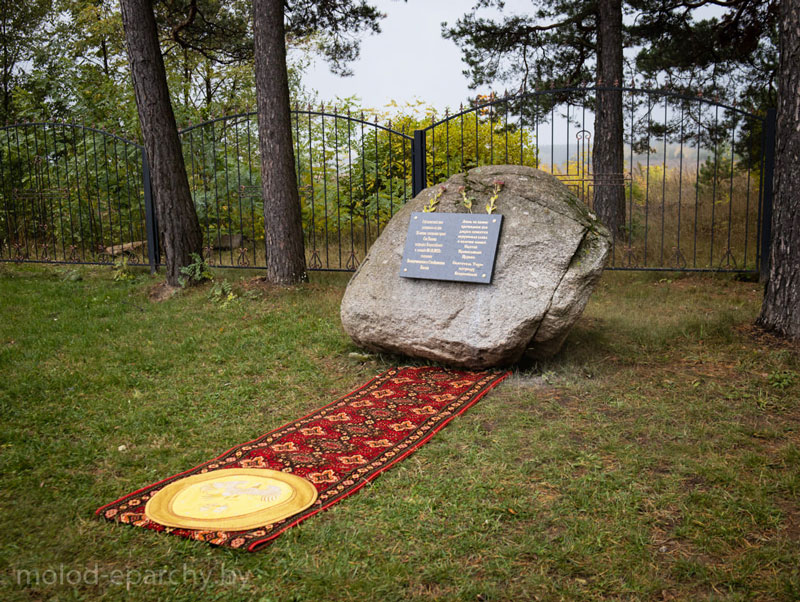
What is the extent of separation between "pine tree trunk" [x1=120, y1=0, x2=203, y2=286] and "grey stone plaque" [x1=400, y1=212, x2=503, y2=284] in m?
4.11

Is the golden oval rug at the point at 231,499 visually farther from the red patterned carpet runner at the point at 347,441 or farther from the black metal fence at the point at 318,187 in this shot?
the black metal fence at the point at 318,187

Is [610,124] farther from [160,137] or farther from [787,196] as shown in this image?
[160,137]

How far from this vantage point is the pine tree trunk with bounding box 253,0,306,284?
856 cm

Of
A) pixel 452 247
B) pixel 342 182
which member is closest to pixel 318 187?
pixel 342 182

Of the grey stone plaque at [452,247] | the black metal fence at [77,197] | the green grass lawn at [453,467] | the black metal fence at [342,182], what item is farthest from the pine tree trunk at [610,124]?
the black metal fence at [77,197]

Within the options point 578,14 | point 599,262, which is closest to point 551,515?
point 599,262

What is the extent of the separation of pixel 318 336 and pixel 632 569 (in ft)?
14.4

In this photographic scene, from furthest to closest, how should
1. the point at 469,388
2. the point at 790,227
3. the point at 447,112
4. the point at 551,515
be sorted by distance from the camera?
the point at 447,112 → the point at 790,227 → the point at 469,388 → the point at 551,515

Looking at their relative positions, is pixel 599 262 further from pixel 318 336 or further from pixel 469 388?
pixel 318 336

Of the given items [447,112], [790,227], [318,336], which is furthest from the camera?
[447,112]

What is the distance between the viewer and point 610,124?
34.2ft

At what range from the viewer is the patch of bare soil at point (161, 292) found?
8805 millimetres

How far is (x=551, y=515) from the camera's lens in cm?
339

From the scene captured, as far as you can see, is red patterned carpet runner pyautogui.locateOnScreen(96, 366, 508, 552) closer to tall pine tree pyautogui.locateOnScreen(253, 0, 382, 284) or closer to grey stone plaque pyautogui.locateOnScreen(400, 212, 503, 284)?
grey stone plaque pyautogui.locateOnScreen(400, 212, 503, 284)
